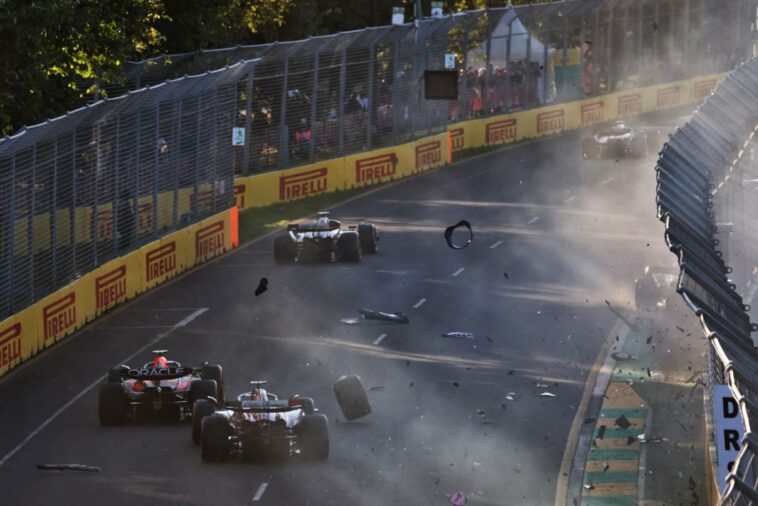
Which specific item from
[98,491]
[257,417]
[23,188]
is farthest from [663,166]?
[23,188]

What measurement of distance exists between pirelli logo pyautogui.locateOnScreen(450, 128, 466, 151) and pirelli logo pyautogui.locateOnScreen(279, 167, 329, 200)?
28.9ft

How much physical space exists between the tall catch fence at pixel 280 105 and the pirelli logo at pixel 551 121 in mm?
687

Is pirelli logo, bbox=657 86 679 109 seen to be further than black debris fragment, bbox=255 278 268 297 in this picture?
Yes

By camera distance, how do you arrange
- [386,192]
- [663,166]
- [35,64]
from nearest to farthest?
[663,166] → [35,64] → [386,192]

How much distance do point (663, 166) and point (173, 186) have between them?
18.5 metres

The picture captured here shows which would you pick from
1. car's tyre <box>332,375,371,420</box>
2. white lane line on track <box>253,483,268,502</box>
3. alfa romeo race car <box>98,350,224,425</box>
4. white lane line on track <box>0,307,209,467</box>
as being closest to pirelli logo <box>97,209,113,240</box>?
white lane line on track <box>0,307,209,467</box>

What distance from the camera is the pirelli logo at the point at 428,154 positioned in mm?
49219

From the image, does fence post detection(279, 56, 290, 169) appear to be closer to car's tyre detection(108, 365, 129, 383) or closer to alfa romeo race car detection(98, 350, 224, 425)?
car's tyre detection(108, 365, 129, 383)

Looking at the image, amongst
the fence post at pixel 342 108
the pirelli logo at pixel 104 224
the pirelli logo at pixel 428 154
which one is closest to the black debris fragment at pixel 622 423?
the pirelli logo at pixel 104 224

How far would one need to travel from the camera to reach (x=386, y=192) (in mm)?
45438

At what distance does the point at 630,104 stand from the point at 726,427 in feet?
169

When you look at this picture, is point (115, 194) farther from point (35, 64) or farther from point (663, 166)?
point (663, 166)

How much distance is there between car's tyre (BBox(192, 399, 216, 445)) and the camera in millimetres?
20469

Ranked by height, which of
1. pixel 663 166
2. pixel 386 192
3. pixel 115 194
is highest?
pixel 663 166
